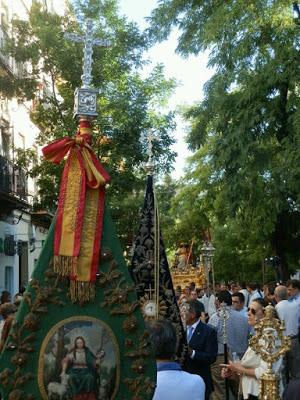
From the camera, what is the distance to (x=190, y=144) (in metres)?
19.2

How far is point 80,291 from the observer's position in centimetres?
524

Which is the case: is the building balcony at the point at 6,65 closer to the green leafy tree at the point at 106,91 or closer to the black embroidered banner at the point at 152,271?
the green leafy tree at the point at 106,91

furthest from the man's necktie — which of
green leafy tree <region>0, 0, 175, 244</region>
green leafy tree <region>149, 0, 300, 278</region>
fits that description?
green leafy tree <region>0, 0, 175, 244</region>

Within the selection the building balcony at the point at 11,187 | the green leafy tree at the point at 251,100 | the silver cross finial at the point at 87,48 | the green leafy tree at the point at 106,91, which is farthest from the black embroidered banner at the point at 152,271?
the building balcony at the point at 11,187

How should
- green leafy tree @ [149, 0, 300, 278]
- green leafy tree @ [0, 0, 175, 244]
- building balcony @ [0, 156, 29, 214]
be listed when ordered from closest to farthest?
green leafy tree @ [149, 0, 300, 278], green leafy tree @ [0, 0, 175, 244], building balcony @ [0, 156, 29, 214]

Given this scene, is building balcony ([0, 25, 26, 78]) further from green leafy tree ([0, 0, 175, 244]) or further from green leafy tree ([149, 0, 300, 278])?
green leafy tree ([149, 0, 300, 278])

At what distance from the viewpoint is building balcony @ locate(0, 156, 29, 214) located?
21.3 m

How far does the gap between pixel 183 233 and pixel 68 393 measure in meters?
33.9

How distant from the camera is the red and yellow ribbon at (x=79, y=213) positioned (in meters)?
5.29

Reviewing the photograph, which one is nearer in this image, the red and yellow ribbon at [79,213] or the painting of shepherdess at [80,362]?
the painting of shepherdess at [80,362]

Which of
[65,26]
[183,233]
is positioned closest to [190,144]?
[65,26]

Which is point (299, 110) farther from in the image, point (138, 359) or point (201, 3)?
point (138, 359)

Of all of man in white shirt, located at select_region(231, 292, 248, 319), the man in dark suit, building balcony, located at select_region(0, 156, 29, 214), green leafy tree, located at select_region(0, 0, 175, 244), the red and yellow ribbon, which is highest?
green leafy tree, located at select_region(0, 0, 175, 244)

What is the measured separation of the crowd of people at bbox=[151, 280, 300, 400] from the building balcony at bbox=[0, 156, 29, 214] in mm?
11264
